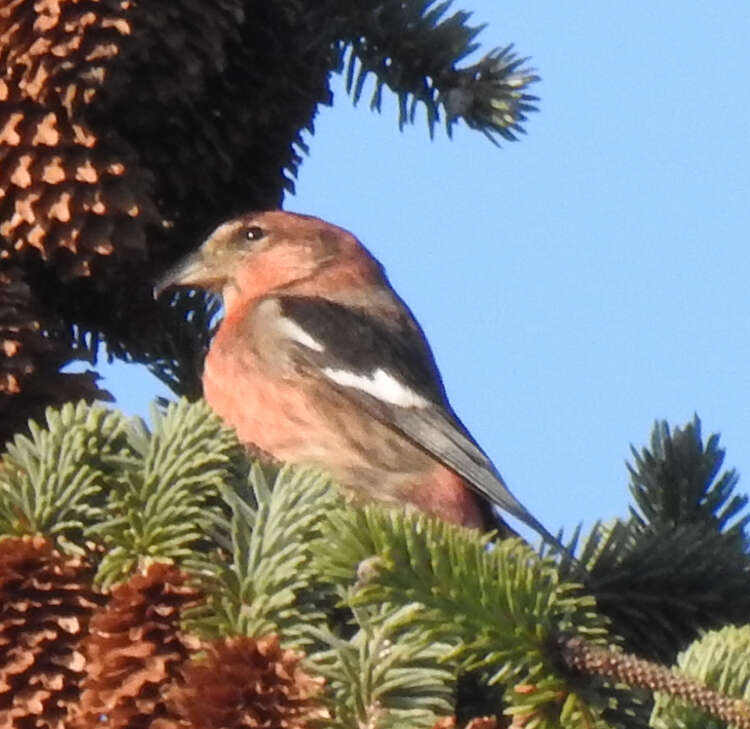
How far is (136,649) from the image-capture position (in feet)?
4.86

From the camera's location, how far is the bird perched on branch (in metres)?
2.99

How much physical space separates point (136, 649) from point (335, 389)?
183cm

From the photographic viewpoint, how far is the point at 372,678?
1.51m

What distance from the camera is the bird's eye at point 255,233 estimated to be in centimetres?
350

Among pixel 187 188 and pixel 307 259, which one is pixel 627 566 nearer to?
pixel 187 188

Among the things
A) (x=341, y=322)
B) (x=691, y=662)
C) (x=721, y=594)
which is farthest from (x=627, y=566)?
(x=341, y=322)

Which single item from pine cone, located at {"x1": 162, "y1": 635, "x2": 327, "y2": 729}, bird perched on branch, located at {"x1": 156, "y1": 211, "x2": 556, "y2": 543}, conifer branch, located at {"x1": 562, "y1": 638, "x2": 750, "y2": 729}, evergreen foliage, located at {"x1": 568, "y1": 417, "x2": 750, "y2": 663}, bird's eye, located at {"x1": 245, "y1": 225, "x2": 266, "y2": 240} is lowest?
pine cone, located at {"x1": 162, "y1": 635, "x2": 327, "y2": 729}

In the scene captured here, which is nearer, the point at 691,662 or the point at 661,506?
the point at 691,662

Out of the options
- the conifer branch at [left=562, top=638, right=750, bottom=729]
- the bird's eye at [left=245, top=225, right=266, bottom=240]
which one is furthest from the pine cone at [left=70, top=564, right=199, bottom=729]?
the bird's eye at [left=245, top=225, right=266, bottom=240]

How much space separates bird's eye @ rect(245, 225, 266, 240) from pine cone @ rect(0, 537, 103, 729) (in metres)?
1.95

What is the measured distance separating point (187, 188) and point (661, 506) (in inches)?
35.0

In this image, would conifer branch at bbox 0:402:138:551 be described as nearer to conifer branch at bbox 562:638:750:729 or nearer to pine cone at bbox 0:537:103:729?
pine cone at bbox 0:537:103:729

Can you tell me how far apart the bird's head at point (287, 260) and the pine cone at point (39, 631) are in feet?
5.64

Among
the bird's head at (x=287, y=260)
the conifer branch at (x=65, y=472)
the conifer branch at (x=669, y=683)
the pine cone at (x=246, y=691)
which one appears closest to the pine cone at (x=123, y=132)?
the conifer branch at (x=65, y=472)
